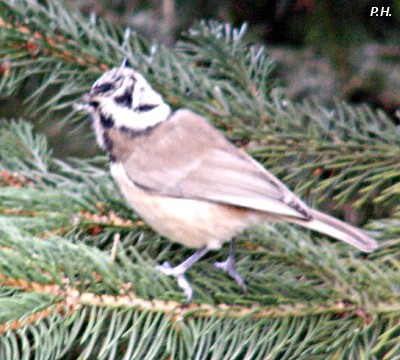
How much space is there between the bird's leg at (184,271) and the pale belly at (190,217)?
44 mm

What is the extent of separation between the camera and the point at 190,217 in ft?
7.06

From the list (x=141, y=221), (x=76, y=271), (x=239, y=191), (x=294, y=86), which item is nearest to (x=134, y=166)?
(x=141, y=221)

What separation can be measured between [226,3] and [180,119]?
120 centimetres

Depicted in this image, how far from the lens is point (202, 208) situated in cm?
218

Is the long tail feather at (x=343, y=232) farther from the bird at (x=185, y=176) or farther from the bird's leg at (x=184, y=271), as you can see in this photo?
the bird's leg at (x=184, y=271)

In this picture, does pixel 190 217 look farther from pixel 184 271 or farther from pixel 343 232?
pixel 343 232

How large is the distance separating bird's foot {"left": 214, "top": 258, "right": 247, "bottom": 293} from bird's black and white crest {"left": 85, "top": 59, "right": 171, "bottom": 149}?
542 mm

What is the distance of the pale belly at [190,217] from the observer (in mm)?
2090

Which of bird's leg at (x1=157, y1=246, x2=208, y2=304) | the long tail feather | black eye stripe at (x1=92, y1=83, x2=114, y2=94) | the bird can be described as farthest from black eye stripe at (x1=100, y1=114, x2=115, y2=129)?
the long tail feather

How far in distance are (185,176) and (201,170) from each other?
0.05 meters

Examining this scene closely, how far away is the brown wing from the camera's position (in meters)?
2.08

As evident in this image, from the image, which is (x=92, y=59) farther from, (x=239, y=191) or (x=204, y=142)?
(x=239, y=191)

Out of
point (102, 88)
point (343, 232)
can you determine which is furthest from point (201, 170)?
point (343, 232)

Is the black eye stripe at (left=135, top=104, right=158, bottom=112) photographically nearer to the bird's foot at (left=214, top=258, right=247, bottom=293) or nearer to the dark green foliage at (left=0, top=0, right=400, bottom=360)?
the dark green foliage at (left=0, top=0, right=400, bottom=360)
